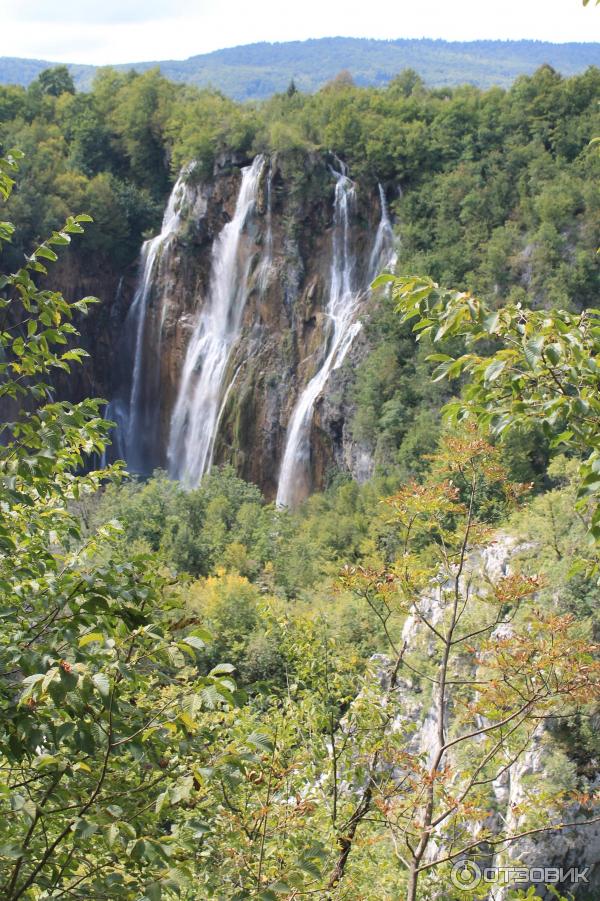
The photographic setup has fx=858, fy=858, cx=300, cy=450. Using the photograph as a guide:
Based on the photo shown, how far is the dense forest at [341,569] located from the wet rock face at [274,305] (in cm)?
83

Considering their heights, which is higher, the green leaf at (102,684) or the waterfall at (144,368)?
the waterfall at (144,368)

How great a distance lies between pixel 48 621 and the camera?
3.65m

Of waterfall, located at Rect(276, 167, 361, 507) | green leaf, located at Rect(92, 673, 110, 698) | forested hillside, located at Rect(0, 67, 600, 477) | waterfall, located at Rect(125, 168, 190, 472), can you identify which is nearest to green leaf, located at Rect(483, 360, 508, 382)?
green leaf, located at Rect(92, 673, 110, 698)

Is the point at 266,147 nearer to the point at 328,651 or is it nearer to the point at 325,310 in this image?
the point at 325,310

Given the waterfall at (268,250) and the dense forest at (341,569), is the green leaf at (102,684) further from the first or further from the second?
the waterfall at (268,250)

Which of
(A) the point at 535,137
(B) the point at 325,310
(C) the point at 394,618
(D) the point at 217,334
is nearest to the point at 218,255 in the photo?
(D) the point at 217,334

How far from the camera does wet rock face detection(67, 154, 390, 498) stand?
29.7 meters

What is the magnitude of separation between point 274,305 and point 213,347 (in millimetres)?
3242

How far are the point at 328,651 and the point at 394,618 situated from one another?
12.0m

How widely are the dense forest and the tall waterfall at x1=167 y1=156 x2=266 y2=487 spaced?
1.82 m

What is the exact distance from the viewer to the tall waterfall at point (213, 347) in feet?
110

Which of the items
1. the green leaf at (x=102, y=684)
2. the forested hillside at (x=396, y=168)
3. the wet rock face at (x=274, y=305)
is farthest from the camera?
the wet rock face at (x=274, y=305)

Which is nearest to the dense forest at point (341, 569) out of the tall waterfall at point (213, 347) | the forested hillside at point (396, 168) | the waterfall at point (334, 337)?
the forested hillside at point (396, 168)

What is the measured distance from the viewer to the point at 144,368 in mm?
37750
